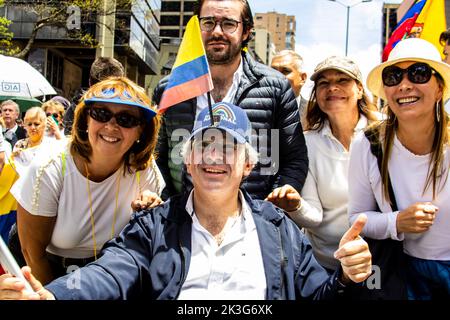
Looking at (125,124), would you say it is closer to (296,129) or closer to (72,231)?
(72,231)

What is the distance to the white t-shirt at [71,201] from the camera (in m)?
2.72

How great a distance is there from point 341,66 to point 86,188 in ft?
6.19

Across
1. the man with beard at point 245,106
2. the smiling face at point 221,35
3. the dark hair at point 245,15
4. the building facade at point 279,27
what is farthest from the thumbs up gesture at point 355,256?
the building facade at point 279,27

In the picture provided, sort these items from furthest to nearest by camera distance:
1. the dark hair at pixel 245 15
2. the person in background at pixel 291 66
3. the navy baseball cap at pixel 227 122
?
the person in background at pixel 291 66
the dark hair at pixel 245 15
the navy baseball cap at pixel 227 122

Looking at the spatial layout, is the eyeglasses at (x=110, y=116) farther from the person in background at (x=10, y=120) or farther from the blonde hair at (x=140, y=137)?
the person in background at (x=10, y=120)

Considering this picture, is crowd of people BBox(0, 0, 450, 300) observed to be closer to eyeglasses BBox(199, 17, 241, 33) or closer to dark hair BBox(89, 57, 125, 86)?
eyeglasses BBox(199, 17, 241, 33)

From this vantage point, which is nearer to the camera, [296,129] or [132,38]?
[296,129]

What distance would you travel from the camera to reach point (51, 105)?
693 centimetres

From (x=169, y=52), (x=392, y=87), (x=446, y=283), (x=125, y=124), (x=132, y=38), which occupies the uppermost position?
(x=169, y=52)

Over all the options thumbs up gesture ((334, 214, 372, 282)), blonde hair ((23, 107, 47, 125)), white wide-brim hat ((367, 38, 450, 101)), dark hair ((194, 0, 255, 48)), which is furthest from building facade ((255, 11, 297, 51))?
thumbs up gesture ((334, 214, 372, 282))

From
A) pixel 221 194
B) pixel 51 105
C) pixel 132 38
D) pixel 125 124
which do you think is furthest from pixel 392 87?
pixel 132 38

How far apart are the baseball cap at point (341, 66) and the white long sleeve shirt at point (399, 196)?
0.71 meters

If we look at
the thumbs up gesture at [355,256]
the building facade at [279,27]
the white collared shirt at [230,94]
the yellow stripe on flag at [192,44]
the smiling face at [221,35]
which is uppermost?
the building facade at [279,27]

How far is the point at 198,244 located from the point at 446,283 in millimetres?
1292
